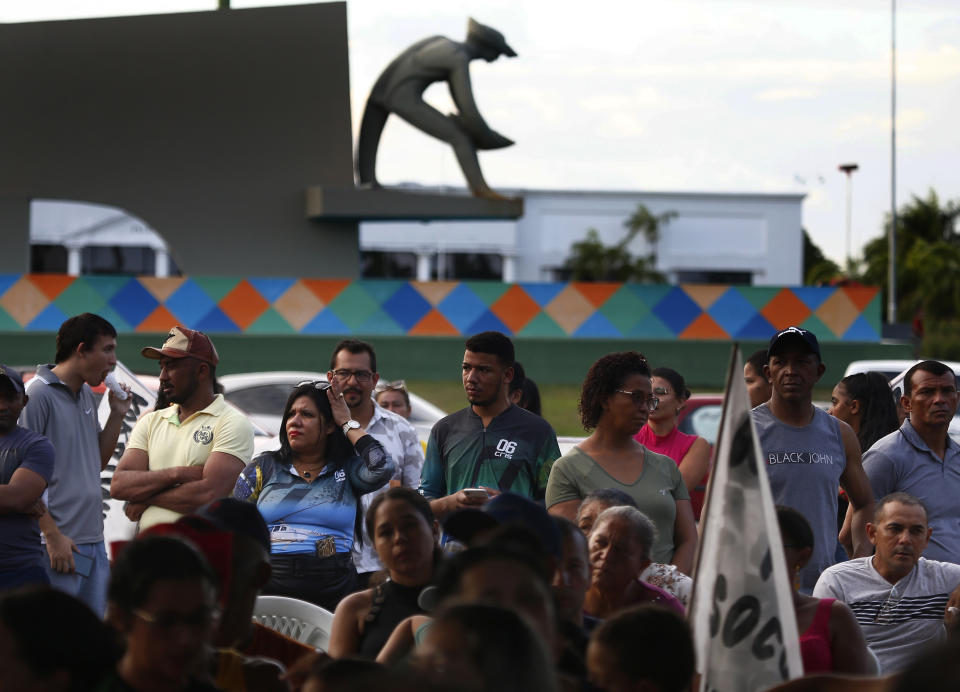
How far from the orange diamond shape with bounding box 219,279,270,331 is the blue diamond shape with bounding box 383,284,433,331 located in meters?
2.08

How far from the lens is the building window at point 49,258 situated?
190ft

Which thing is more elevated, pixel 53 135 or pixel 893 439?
pixel 53 135

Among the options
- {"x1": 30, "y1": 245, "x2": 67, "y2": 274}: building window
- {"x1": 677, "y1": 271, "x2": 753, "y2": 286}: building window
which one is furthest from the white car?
{"x1": 677, "y1": 271, "x2": 753, "y2": 286}: building window

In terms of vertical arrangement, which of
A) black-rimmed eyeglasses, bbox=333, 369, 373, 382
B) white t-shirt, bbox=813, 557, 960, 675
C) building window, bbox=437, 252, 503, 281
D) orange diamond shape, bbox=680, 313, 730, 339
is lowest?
white t-shirt, bbox=813, 557, 960, 675

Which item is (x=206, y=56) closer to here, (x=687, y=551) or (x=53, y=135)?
(x=53, y=135)

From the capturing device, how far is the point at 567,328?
21062 millimetres

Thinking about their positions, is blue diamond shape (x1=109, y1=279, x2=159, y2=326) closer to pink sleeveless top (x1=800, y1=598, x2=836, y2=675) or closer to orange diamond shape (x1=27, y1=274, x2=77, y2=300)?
orange diamond shape (x1=27, y1=274, x2=77, y2=300)

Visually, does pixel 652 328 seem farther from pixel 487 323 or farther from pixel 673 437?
pixel 673 437

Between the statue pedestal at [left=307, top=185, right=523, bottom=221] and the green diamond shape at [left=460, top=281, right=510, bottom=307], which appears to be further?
the green diamond shape at [left=460, top=281, right=510, bottom=307]

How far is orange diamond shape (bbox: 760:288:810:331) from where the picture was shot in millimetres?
21188

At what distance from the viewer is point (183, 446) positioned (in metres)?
6.15

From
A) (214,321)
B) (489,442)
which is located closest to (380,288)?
(214,321)

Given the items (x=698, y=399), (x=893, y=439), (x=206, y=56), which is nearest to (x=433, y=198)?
(x=206, y=56)

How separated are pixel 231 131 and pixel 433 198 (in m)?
3.56
